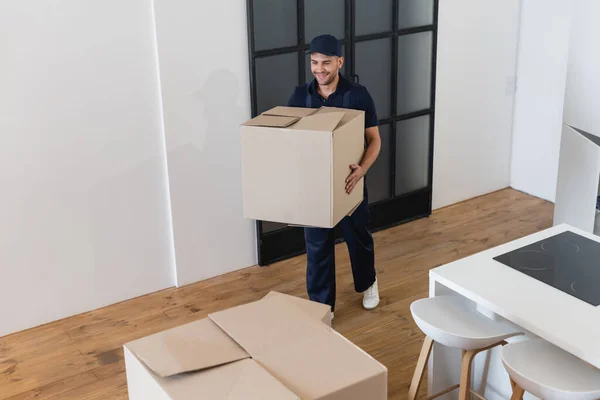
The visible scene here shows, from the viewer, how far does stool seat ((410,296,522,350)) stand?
2529 millimetres

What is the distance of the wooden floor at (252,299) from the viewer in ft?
11.2

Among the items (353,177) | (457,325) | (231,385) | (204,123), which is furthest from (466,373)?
(204,123)

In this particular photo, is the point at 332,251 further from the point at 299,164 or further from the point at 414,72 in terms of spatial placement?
the point at 414,72

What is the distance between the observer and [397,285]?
Answer: 4.18 meters

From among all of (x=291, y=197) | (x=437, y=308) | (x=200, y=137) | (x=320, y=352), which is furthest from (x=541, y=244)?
(x=200, y=137)

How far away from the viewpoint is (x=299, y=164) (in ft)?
9.98

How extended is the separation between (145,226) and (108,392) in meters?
1.00

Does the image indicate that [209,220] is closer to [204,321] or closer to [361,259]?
[361,259]

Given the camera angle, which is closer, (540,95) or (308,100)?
(308,100)

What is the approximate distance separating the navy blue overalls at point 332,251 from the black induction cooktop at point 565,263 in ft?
3.26

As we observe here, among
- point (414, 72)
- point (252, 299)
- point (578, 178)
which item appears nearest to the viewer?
point (252, 299)

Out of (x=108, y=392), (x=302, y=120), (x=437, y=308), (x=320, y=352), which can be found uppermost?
(x=302, y=120)

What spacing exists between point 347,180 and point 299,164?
27cm

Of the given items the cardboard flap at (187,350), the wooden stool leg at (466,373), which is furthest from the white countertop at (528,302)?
the cardboard flap at (187,350)
